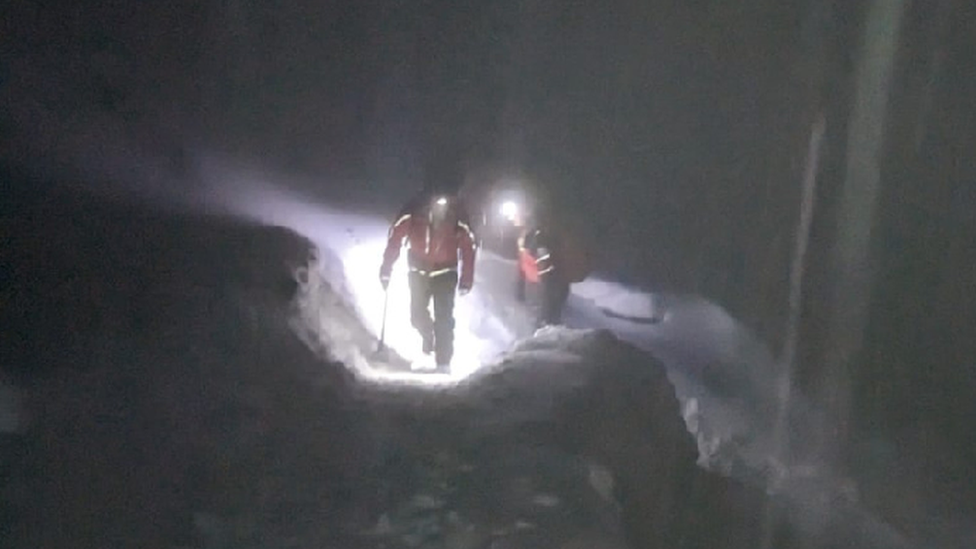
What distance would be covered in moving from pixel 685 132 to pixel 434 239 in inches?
510

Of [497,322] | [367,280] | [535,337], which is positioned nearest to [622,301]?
[497,322]

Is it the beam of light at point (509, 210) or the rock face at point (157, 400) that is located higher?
the beam of light at point (509, 210)

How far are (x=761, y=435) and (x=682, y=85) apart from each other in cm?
1017

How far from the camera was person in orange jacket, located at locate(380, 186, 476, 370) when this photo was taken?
1038cm

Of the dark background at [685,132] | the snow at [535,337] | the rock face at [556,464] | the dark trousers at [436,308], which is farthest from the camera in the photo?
the dark background at [685,132]

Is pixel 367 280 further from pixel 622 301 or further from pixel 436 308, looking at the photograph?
pixel 622 301

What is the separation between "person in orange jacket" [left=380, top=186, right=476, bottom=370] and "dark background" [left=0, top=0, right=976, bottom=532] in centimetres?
657

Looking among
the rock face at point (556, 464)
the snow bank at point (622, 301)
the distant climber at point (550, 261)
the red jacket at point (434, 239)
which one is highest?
the red jacket at point (434, 239)

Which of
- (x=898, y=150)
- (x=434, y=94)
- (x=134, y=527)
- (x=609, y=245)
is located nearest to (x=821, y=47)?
(x=898, y=150)

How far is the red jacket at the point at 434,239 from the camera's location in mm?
10383

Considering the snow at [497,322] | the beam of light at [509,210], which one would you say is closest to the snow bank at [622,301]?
the snow at [497,322]

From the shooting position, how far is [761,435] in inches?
531

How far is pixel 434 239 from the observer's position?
10453 millimetres

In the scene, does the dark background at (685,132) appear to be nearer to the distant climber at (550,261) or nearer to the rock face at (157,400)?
the distant climber at (550,261)
